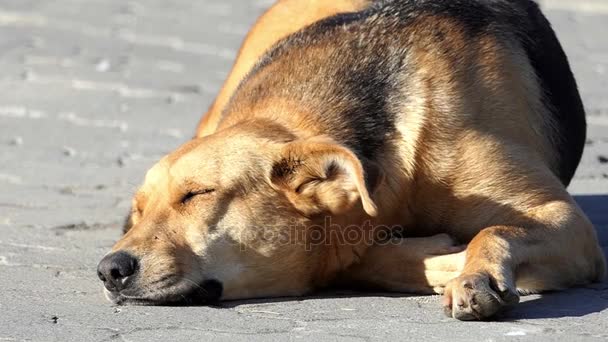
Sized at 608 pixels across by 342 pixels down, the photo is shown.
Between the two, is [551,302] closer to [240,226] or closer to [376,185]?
[376,185]

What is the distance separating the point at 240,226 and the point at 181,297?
36cm

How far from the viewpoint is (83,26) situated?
12344 mm

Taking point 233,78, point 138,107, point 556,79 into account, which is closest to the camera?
point 556,79

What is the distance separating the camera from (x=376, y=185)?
498 cm

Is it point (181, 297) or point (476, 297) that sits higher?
point (476, 297)

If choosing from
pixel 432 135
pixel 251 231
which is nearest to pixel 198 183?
pixel 251 231

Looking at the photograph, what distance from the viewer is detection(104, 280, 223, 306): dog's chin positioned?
5066mm

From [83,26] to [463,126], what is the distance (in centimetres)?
752

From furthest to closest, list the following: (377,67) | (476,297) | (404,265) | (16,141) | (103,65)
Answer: (103,65), (16,141), (377,67), (404,265), (476,297)

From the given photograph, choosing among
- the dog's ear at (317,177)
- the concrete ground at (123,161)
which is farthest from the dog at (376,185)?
the concrete ground at (123,161)

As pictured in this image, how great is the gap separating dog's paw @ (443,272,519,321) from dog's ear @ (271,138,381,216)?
0.52 metres

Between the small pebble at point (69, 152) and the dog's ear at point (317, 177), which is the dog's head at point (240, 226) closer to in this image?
the dog's ear at point (317, 177)

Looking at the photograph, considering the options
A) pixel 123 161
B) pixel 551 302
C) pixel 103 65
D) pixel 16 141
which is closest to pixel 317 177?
pixel 551 302

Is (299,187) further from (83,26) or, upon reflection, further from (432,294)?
(83,26)
